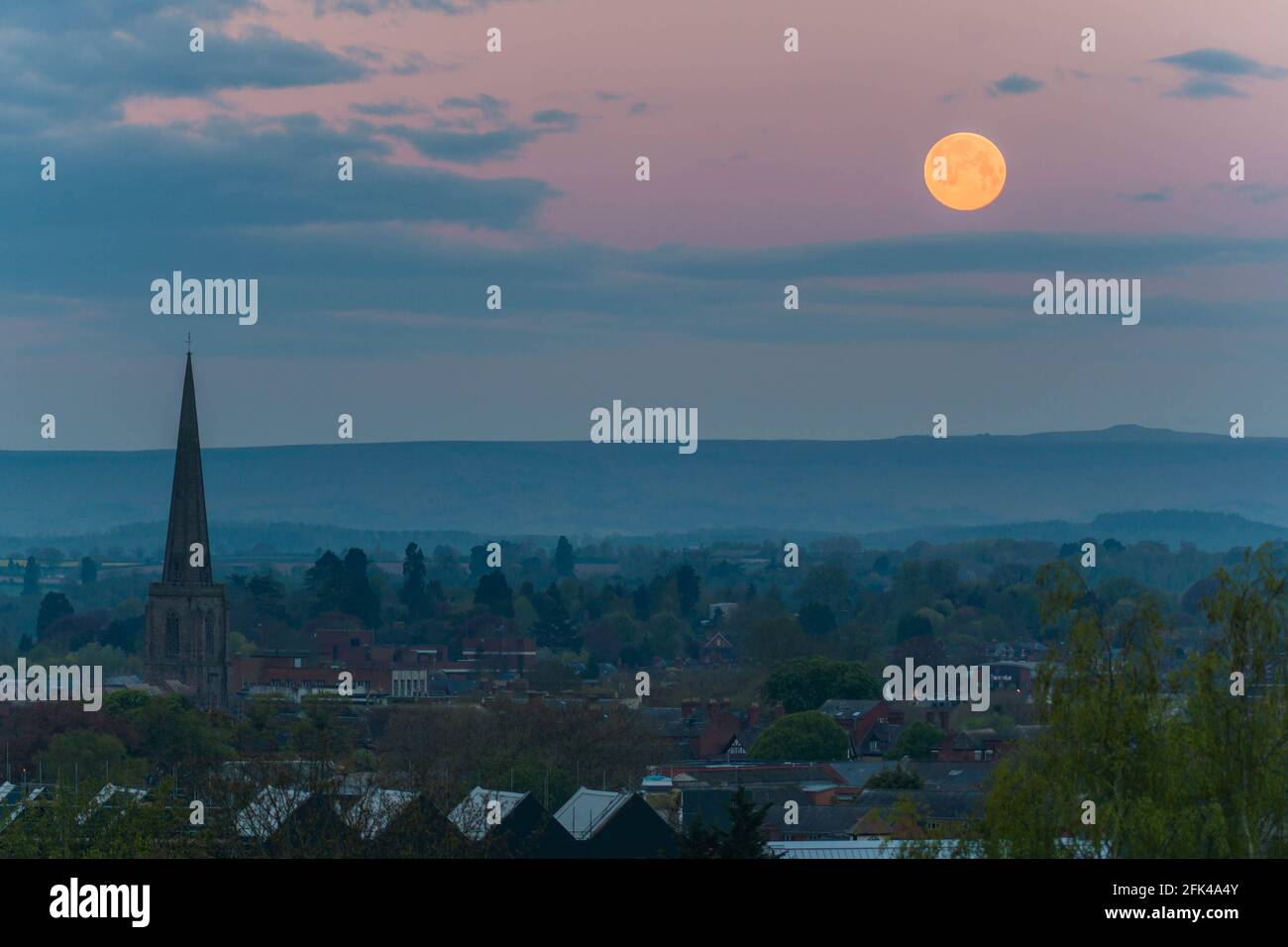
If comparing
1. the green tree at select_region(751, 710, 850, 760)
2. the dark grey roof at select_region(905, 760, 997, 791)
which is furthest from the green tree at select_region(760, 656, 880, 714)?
the dark grey roof at select_region(905, 760, 997, 791)

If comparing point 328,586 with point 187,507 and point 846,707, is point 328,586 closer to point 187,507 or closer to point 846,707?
point 187,507

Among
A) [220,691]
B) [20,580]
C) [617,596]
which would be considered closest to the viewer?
[220,691]

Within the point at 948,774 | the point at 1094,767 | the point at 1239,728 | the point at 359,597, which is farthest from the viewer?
the point at 359,597

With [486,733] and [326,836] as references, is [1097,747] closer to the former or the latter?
[326,836]

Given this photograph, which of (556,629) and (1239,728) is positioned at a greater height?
(1239,728)

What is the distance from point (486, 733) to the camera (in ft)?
185

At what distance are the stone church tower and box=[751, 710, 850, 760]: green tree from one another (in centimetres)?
4569

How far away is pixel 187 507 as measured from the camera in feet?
351

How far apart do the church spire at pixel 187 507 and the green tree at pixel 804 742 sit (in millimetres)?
49995

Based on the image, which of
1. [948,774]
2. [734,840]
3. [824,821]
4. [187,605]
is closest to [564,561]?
[187,605]

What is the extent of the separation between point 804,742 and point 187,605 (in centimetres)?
5178

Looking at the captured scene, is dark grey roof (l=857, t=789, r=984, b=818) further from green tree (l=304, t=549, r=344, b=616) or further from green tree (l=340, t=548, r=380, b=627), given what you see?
green tree (l=304, t=549, r=344, b=616)

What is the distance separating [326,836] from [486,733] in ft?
108
